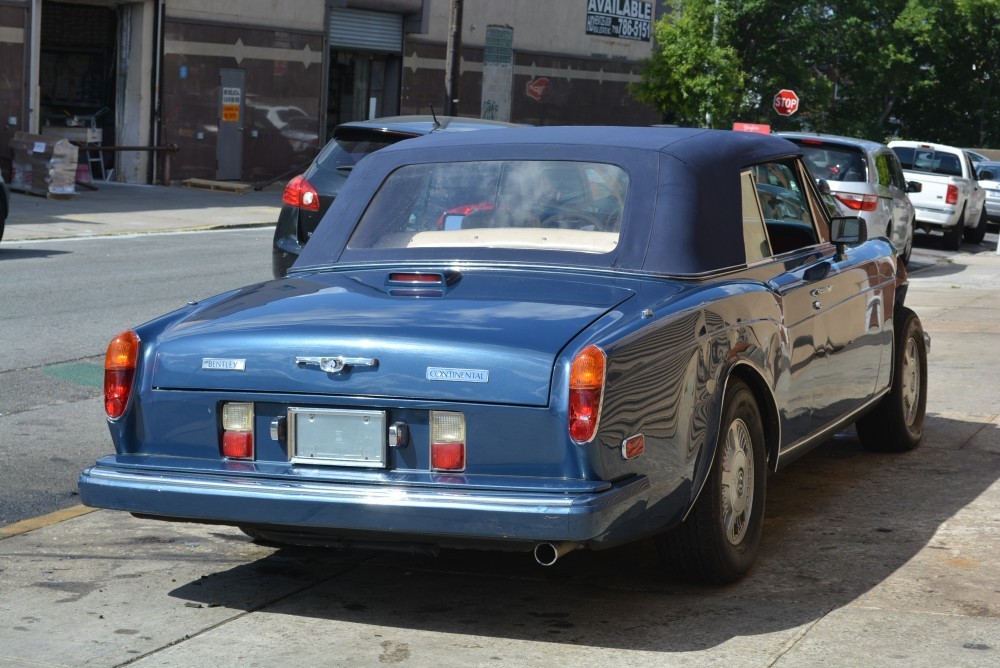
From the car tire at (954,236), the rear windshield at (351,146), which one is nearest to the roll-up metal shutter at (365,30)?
the car tire at (954,236)

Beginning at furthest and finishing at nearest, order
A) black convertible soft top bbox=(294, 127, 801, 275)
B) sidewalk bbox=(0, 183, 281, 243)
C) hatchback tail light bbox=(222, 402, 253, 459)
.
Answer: sidewalk bbox=(0, 183, 281, 243), black convertible soft top bbox=(294, 127, 801, 275), hatchback tail light bbox=(222, 402, 253, 459)

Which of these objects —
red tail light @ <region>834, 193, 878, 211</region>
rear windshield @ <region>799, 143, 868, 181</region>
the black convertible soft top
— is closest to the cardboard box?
rear windshield @ <region>799, 143, 868, 181</region>

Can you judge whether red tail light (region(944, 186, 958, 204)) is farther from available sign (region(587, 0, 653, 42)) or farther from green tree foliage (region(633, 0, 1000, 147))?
available sign (region(587, 0, 653, 42))

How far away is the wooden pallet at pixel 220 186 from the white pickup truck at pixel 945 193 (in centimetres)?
1200

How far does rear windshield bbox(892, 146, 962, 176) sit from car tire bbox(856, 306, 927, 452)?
738 inches

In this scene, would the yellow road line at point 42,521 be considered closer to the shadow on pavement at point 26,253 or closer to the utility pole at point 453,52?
the shadow on pavement at point 26,253

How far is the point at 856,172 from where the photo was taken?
17359 mm

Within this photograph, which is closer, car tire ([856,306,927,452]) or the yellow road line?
the yellow road line

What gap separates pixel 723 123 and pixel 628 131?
29886mm

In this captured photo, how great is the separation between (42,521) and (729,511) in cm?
279

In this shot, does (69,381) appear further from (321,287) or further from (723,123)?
(723,123)

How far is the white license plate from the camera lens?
4.54 meters

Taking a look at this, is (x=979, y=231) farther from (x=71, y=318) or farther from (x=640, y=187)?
(x=640, y=187)

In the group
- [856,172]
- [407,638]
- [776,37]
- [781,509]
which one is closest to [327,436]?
[407,638]
